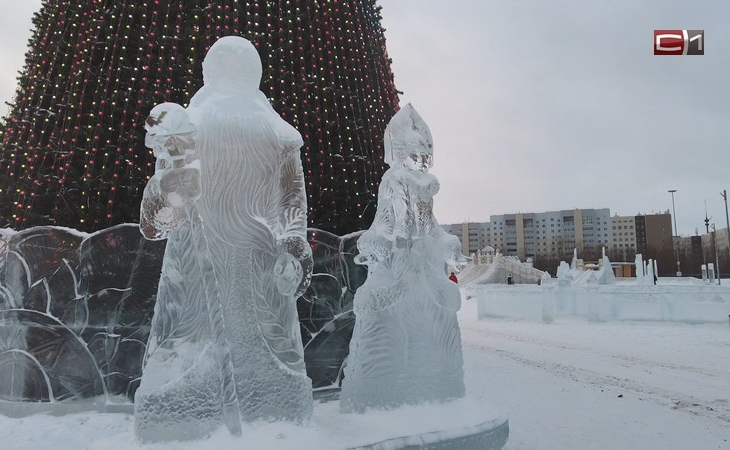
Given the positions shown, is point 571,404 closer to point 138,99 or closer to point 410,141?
point 410,141

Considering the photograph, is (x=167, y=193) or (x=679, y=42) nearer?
(x=167, y=193)

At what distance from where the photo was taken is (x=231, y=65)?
3533mm

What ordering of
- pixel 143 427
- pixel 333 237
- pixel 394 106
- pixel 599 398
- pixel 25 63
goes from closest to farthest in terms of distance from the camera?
pixel 143 427, pixel 333 237, pixel 599 398, pixel 25 63, pixel 394 106

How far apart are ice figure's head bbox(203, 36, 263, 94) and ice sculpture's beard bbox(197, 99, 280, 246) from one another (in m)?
0.16

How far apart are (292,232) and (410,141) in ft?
4.03

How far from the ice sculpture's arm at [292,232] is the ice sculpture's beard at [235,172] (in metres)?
0.11

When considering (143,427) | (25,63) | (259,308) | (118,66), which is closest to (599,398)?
(259,308)

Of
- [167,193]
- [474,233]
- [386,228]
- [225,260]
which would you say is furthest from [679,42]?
[474,233]

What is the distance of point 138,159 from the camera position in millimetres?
6797

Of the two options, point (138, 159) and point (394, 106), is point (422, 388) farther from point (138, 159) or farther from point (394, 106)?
point (394, 106)

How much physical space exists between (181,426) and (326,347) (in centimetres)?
335

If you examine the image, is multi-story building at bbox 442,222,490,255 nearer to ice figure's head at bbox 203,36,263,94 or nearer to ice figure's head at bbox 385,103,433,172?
ice figure's head at bbox 385,103,433,172

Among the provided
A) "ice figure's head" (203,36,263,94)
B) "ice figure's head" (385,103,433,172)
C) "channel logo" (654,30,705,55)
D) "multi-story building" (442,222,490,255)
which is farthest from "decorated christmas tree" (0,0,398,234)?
"multi-story building" (442,222,490,255)

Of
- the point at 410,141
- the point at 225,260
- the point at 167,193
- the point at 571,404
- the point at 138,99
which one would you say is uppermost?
the point at 138,99
